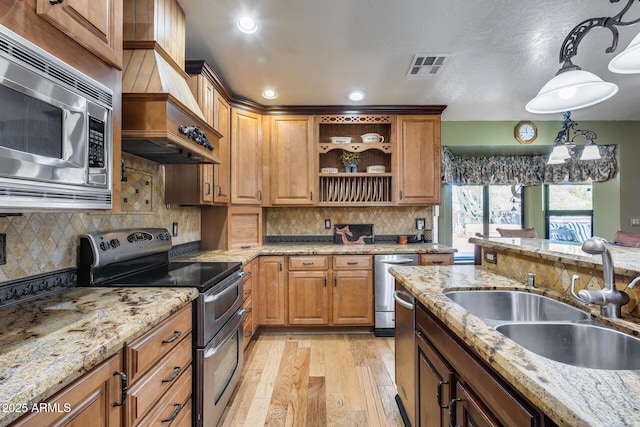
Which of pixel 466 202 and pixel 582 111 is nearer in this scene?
pixel 582 111

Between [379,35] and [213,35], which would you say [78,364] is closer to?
[213,35]

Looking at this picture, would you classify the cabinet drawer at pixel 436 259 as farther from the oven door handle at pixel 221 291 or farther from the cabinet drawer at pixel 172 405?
the cabinet drawer at pixel 172 405

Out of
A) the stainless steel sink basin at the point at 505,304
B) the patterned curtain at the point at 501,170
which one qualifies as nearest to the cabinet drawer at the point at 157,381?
the stainless steel sink basin at the point at 505,304

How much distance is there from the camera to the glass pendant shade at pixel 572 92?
1172 millimetres

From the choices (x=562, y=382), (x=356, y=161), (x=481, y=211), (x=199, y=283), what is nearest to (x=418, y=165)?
(x=356, y=161)

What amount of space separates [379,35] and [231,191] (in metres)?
1.94

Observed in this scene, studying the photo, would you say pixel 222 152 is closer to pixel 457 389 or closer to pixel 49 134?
pixel 49 134

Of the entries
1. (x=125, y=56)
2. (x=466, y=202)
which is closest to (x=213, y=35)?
(x=125, y=56)

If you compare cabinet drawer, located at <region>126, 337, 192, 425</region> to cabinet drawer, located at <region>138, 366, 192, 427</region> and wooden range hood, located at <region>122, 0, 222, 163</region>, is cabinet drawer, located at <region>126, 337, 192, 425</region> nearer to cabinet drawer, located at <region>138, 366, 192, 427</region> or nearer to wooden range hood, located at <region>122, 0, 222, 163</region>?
cabinet drawer, located at <region>138, 366, 192, 427</region>

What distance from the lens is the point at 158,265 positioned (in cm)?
200

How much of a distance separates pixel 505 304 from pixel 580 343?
42 cm

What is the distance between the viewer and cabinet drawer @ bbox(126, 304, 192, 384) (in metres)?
0.97

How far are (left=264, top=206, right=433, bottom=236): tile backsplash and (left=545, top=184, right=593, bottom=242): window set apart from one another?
2.58 m

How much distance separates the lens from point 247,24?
2.07 metres
